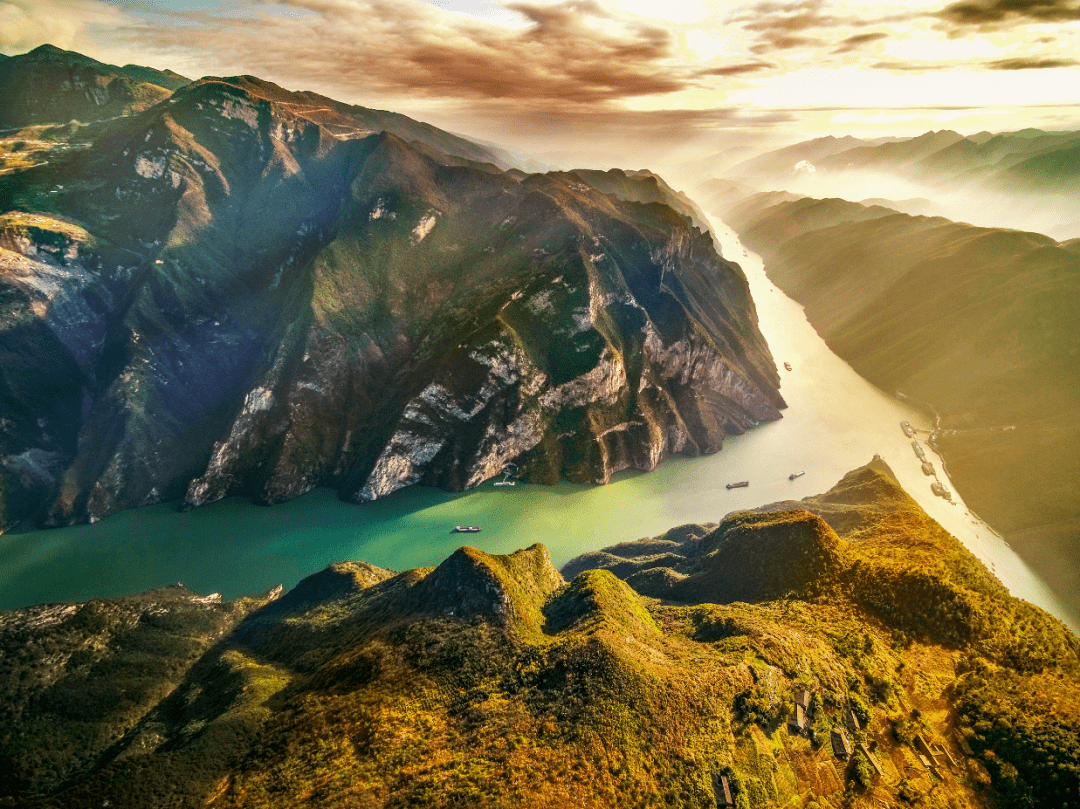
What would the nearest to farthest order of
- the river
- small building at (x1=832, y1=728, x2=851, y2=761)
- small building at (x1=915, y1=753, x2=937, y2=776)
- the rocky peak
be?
1. small building at (x1=915, y1=753, x2=937, y2=776)
2. small building at (x1=832, y1=728, x2=851, y2=761)
3. the rocky peak
4. the river

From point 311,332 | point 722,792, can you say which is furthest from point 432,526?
point 722,792

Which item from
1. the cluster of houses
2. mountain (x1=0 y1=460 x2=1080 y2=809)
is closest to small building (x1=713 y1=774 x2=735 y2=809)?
mountain (x1=0 y1=460 x2=1080 y2=809)

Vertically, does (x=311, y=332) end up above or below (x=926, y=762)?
above

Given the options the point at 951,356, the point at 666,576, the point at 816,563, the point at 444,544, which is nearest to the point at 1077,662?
the point at 816,563

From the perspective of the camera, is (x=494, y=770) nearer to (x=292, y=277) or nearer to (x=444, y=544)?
(x=444, y=544)

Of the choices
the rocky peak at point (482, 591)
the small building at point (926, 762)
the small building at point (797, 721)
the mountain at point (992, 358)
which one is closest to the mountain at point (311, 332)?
the mountain at point (992, 358)

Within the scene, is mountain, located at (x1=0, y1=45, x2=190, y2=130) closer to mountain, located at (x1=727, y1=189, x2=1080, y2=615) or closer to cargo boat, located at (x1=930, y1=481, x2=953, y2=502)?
cargo boat, located at (x1=930, y1=481, x2=953, y2=502)

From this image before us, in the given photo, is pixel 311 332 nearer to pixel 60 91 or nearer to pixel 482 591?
pixel 482 591
